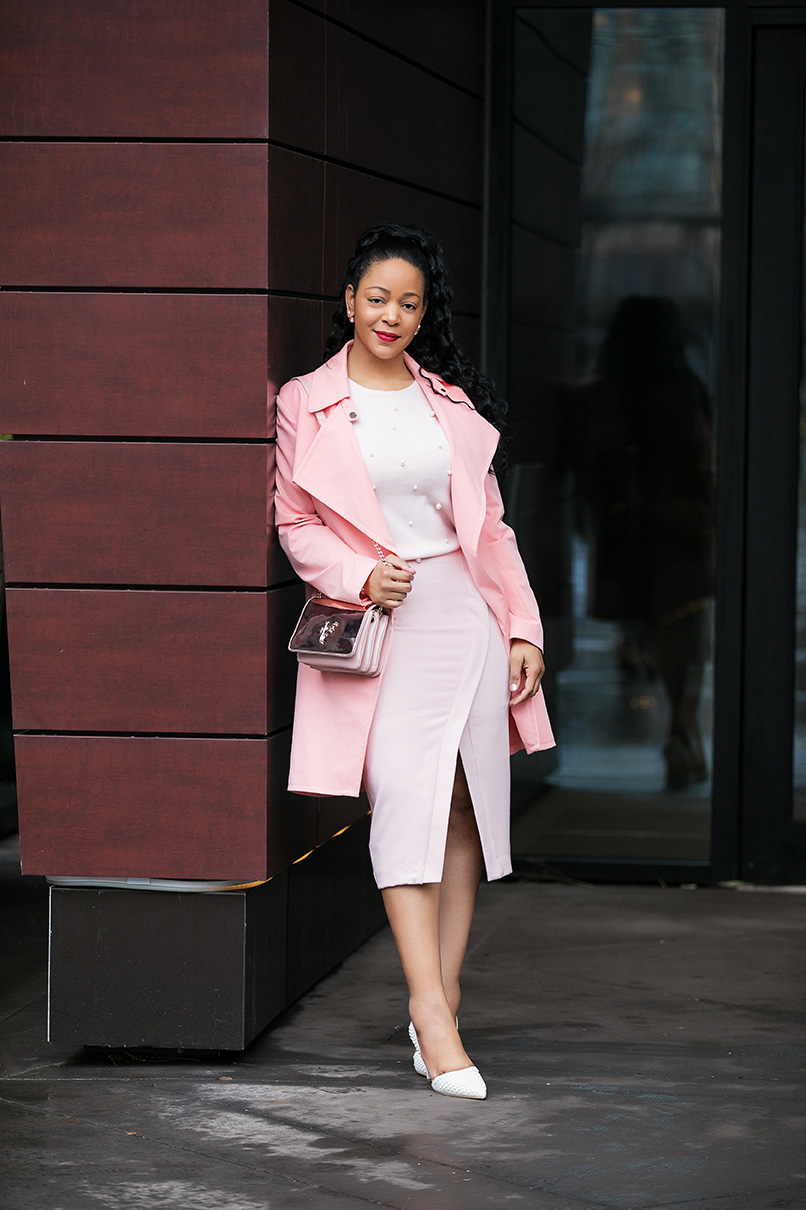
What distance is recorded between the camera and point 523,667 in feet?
14.3

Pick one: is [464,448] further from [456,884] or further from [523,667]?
[456,884]

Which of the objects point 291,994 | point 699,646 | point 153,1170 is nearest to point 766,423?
point 699,646

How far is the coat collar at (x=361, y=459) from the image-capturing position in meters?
4.07

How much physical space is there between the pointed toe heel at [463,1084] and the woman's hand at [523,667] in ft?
3.07

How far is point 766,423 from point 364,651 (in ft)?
8.94

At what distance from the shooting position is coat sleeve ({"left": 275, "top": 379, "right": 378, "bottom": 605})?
4008 mm

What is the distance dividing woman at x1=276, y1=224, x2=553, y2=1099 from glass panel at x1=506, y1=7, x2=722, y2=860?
2.01 meters

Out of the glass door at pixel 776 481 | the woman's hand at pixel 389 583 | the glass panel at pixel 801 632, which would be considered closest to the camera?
the woman's hand at pixel 389 583

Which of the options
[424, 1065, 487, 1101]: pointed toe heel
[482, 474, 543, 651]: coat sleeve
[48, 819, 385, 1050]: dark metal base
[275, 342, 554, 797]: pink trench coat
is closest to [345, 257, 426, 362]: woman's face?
[275, 342, 554, 797]: pink trench coat

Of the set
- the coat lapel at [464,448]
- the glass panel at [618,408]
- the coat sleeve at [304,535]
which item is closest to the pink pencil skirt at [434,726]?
the coat lapel at [464,448]

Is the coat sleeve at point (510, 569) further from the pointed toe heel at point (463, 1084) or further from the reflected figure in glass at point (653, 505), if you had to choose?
the reflected figure in glass at point (653, 505)

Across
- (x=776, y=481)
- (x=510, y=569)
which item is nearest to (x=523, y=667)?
(x=510, y=569)

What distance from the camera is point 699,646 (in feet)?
20.7

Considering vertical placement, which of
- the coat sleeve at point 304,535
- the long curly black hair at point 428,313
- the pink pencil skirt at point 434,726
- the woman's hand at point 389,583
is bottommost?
the pink pencil skirt at point 434,726
